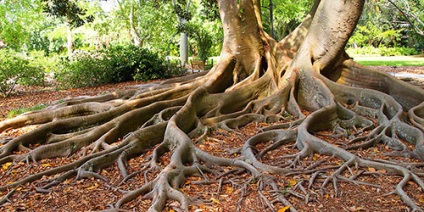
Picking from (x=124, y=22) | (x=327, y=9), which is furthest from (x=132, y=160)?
(x=124, y=22)

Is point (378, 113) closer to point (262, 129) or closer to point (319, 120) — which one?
point (319, 120)

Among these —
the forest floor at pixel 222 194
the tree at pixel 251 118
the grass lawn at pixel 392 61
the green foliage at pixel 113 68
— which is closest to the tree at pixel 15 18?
the green foliage at pixel 113 68

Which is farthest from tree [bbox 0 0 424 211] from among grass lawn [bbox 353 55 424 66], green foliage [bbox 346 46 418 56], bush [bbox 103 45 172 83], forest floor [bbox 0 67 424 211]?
green foliage [bbox 346 46 418 56]

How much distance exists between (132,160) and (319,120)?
303cm

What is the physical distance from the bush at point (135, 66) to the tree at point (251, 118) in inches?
212

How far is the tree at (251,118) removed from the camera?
457cm

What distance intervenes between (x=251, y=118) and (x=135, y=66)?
8164 mm

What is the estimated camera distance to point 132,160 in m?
5.27

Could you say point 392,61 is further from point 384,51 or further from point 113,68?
point 113,68

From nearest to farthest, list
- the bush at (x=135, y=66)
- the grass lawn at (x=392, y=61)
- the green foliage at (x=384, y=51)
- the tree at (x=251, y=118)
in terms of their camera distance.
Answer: the tree at (x=251, y=118) < the bush at (x=135, y=66) < the grass lawn at (x=392, y=61) < the green foliage at (x=384, y=51)

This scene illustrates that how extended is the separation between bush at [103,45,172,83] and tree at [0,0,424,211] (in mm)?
5384

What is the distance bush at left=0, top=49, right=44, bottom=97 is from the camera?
11.8m

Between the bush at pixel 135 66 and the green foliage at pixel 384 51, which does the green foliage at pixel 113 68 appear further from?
the green foliage at pixel 384 51

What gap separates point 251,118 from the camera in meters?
6.85
